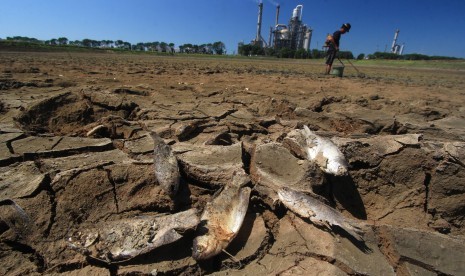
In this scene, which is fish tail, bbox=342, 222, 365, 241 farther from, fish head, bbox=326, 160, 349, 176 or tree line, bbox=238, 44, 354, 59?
tree line, bbox=238, 44, 354, 59

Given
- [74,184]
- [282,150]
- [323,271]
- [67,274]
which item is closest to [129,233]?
[67,274]

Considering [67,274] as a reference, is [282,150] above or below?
above

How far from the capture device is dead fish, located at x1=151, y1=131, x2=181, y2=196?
2.12 metres

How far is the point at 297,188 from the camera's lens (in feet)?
7.41

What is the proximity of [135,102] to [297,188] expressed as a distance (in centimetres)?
315

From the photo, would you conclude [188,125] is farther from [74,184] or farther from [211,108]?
[74,184]

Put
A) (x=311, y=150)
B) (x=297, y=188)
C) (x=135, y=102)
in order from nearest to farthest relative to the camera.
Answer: (x=297, y=188) < (x=311, y=150) < (x=135, y=102)

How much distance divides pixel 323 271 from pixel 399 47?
3709 inches

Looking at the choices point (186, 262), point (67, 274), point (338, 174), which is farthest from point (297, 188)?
point (67, 274)

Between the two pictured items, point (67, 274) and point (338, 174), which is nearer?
point (67, 274)

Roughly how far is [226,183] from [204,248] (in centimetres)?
63

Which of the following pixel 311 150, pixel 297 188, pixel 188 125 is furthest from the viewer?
pixel 188 125

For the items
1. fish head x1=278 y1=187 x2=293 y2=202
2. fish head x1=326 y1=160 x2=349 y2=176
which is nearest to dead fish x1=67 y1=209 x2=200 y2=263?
fish head x1=278 y1=187 x2=293 y2=202

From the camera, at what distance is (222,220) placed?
1.88 meters
